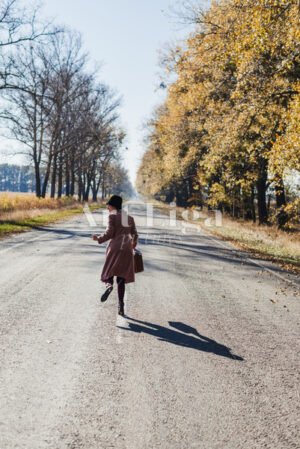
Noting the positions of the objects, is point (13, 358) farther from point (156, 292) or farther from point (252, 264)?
point (252, 264)

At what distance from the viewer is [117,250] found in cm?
646

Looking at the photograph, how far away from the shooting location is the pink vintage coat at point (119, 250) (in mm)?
6426

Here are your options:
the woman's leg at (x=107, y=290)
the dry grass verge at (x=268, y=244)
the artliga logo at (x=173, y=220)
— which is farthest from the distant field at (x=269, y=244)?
the woman's leg at (x=107, y=290)

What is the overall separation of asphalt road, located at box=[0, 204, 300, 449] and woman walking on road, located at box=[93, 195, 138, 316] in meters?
0.48

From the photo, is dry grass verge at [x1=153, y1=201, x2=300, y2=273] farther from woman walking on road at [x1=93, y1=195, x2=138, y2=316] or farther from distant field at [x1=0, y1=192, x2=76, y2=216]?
distant field at [x1=0, y1=192, x2=76, y2=216]

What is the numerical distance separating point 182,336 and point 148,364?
1076 millimetres

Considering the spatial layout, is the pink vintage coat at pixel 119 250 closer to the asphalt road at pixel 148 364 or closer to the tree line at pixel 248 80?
the asphalt road at pixel 148 364

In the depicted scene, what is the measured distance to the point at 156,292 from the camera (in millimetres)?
7793

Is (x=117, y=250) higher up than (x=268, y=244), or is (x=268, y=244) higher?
(x=117, y=250)

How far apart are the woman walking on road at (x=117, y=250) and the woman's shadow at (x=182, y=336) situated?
65 centimetres

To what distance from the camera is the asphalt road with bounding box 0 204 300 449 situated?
3.19m

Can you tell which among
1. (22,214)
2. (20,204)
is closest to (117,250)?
(22,214)

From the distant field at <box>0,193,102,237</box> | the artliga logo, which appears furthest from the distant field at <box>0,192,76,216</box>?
the artliga logo

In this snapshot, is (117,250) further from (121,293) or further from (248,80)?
(248,80)
